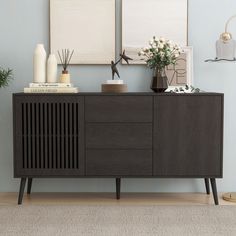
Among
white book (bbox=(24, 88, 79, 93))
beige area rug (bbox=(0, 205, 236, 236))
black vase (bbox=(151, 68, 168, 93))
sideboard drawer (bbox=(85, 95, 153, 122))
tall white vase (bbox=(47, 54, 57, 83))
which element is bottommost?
beige area rug (bbox=(0, 205, 236, 236))

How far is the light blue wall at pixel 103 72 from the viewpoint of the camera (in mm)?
4035

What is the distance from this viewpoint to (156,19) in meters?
4.01

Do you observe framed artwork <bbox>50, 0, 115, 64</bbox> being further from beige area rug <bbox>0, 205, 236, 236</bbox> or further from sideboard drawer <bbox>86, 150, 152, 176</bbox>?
beige area rug <bbox>0, 205, 236, 236</bbox>

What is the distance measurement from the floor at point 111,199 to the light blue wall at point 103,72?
0.08 metres

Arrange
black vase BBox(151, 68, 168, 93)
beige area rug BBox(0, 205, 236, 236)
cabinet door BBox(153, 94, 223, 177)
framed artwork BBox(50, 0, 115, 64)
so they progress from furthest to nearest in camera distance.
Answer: framed artwork BBox(50, 0, 115, 64)
black vase BBox(151, 68, 168, 93)
cabinet door BBox(153, 94, 223, 177)
beige area rug BBox(0, 205, 236, 236)

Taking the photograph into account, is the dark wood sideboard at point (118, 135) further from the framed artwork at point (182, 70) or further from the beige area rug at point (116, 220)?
the framed artwork at point (182, 70)

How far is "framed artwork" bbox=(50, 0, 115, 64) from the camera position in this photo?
4.00 meters


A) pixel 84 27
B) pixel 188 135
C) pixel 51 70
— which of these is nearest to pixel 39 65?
pixel 51 70

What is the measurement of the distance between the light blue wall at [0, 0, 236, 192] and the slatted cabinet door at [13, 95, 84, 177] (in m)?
0.43

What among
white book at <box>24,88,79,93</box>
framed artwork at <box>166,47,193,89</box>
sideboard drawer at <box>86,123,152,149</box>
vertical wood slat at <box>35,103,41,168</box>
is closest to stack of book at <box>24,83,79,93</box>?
white book at <box>24,88,79,93</box>

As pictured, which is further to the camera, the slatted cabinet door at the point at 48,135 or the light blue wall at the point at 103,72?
the light blue wall at the point at 103,72

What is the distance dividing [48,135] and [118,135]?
1.59 ft

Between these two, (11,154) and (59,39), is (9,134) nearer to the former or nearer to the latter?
(11,154)

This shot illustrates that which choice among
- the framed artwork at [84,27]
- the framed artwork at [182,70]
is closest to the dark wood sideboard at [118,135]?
the framed artwork at [182,70]
